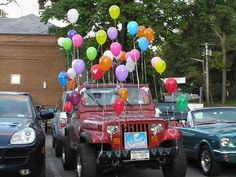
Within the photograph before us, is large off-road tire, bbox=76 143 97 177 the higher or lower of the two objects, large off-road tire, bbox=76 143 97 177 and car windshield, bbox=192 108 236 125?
the lower

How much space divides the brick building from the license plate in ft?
113

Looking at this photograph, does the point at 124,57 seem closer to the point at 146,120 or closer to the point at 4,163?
the point at 146,120

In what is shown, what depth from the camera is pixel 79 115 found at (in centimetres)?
991

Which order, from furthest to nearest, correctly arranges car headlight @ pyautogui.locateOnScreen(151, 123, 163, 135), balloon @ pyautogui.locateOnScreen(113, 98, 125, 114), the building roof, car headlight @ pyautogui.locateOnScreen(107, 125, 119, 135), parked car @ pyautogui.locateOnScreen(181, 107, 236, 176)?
the building roof → parked car @ pyautogui.locateOnScreen(181, 107, 236, 176) → balloon @ pyautogui.locateOnScreen(113, 98, 125, 114) → car headlight @ pyautogui.locateOnScreen(151, 123, 163, 135) → car headlight @ pyautogui.locateOnScreen(107, 125, 119, 135)

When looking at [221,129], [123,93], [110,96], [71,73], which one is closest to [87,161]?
[123,93]

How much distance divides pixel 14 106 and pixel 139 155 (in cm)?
255

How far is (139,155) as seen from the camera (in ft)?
26.9

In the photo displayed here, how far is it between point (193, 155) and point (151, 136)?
8.35 ft

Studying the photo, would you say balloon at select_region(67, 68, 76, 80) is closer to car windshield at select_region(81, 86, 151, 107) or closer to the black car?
car windshield at select_region(81, 86, 151, 107)

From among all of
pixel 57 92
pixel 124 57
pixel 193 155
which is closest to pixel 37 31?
pixel 57 92

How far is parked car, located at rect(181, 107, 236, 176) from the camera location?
9.36 meters

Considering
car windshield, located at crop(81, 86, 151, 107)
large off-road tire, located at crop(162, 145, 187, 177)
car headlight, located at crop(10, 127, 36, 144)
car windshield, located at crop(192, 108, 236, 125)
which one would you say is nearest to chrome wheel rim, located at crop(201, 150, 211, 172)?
car windshield, located at crop(192, 108, 236, 125)

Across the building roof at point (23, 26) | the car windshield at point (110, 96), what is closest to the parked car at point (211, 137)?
the car windshield at point (110, 96)

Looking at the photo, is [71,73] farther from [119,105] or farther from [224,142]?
[224,142]
